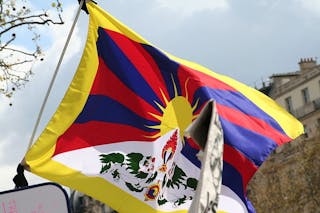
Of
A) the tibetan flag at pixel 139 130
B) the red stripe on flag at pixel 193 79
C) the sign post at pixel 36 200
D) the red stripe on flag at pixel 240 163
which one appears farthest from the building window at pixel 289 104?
the sign post at pixel 36 200

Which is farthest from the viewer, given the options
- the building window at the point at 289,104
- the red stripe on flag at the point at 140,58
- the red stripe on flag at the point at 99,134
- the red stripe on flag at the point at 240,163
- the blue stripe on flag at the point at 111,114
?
the building window at the point at 289,104

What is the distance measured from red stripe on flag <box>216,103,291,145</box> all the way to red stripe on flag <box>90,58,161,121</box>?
67 cm

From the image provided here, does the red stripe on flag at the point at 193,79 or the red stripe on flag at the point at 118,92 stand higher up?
the red stripe on flag at the point at 193,79

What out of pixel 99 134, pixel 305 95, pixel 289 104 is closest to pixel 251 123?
pixel 99 134

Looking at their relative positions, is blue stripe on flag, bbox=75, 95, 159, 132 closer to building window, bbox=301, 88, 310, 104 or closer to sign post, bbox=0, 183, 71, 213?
sign post, bbox=0, 183, 71, 213

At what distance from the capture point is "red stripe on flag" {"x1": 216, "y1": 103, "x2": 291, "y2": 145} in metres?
7.25

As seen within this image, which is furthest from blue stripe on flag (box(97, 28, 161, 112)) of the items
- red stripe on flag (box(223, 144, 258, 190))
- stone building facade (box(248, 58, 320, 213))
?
stone building facade (box(248, 58, 320, 213))

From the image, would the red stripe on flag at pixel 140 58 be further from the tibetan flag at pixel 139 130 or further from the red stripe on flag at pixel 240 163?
the red stripe on flag at pixel 240 163

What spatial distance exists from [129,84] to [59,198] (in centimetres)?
271

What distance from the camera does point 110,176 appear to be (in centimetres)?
700

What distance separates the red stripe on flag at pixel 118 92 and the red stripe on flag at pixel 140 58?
0.24 metres

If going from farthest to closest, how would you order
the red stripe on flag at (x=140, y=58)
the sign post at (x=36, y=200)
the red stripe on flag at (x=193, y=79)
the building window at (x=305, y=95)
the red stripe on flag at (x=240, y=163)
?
the building window at (x=305, y=95), the red stripe on flag at (x=140, y=58), the red stripe on flag at (x=193, y=79), the red stripe on flag at (x=240, y=163), the sign post at (x=36, y=200)

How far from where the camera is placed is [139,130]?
23.7ft

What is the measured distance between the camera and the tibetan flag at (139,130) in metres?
6.92
